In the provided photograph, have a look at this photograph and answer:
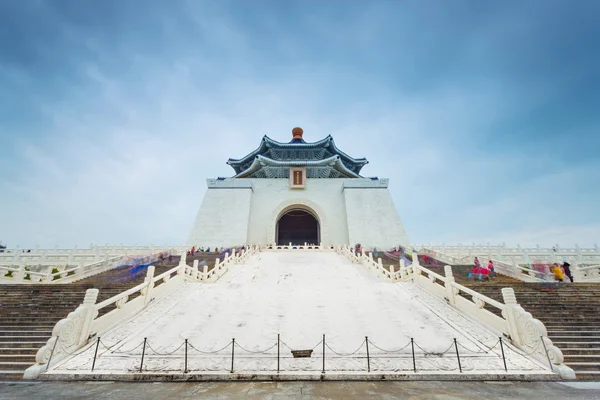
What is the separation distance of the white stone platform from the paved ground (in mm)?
207

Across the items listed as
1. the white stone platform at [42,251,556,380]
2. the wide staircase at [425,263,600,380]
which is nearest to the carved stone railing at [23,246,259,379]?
the white stone platform at [42,251,556,380]

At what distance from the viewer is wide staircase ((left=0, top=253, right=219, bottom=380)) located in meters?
5.08

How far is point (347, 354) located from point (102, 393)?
383 centimetres

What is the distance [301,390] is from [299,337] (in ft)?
5.92

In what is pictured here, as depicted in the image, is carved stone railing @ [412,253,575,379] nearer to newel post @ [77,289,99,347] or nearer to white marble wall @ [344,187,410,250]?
newel post @ [77,289,99,347]

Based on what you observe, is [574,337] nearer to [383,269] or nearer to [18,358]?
[383,269]

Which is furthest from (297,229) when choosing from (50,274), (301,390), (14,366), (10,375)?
(301,390)

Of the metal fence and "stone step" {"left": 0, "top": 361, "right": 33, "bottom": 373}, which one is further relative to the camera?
"stone step" {"left": 0, "top": 361, "right": 33, "bottom": 373}

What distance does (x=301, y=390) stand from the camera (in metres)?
3.84

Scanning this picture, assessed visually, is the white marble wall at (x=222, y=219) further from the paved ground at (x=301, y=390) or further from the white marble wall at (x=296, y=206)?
the paved ground at (x=301, y=390)

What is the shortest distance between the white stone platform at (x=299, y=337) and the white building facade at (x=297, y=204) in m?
15.6

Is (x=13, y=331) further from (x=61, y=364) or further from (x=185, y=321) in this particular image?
(x=185, y=321)

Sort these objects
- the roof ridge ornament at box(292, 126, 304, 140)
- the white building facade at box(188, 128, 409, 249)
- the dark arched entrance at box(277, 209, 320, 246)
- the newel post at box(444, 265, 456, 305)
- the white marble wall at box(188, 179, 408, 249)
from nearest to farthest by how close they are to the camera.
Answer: the newel post at box(444, 265, 456, 305) → the white marble wall at box(188, 179, 408, 249) → the white building facade at box(188, 128, 409, 249) → the roof ridge ornament at box(292, 126, 304, 140) → the dark arched entrance at box(277, 209, 320, 246)

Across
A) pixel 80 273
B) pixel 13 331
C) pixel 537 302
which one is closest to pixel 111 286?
pixel 13 331
